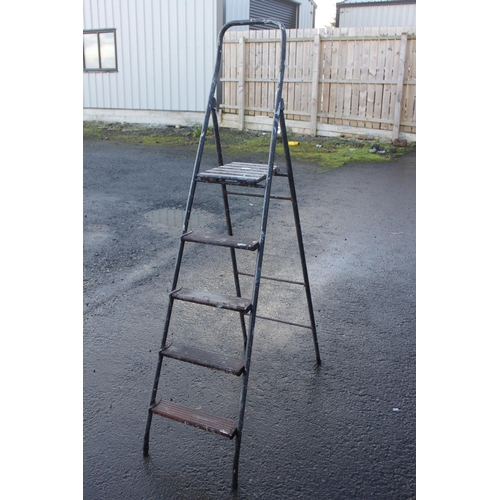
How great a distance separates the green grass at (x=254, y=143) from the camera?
38.4 feet

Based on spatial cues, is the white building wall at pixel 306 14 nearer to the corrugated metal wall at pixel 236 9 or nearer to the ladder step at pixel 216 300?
the corrugated metal wall at pixel 236 9

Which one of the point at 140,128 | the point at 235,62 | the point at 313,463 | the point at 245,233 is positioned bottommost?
the point at 313,463

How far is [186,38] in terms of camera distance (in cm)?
1501

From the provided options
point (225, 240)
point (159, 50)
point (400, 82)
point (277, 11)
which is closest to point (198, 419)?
point (225, 240)

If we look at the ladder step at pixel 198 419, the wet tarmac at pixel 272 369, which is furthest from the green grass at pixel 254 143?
the ladder step at pixel 198 419

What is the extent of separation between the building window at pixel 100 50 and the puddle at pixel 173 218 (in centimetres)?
1076

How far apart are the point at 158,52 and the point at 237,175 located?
556 inches

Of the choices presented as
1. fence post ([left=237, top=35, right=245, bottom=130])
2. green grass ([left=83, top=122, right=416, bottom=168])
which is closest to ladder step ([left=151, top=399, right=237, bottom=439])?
green grass ([left=83, top=122, right=416, bottom=168])

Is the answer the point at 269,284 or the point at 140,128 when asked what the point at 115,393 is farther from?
the point at 140,128

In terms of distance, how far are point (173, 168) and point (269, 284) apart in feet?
20.2

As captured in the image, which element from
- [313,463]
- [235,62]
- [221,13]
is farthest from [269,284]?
[221,13]

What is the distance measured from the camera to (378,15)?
838 inches

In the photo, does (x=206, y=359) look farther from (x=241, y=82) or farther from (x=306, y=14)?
(x=306, y=14)

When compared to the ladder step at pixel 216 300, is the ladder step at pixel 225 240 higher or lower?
higher
